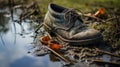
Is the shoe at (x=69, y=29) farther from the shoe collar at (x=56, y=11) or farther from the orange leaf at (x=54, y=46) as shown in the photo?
the orange leaf at (x=54, y=46)

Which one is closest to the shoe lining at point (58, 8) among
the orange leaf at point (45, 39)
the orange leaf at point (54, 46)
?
the orange leaf at point (45, 39)

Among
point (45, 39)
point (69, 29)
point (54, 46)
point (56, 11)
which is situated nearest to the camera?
point (54, 46)

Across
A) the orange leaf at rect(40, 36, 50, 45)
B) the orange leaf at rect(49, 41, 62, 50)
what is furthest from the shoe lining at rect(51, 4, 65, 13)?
the orange leaf at rect(49, 41, 62, 50)

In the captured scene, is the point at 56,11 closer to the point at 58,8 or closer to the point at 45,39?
the point at 58,8

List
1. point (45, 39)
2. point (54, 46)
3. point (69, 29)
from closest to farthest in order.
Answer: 1. point (54, 46)
2. point (69, 29)
3. point (45, 39)

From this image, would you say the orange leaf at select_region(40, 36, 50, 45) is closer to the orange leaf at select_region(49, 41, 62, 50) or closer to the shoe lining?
the orange leaf at select_region(49, 41, 62, 50)

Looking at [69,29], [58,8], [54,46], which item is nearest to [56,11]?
[58,8]

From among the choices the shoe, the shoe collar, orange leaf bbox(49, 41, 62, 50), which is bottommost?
orange leaf bbox(49, 41, 62, 50)

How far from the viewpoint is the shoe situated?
22.2ft

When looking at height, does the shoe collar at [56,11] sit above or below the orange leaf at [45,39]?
above

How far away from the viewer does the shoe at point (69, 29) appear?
6.78 m

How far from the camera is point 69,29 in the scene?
712 cm

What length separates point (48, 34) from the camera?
7.69 meters

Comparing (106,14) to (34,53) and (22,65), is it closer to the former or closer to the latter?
(34,53)
